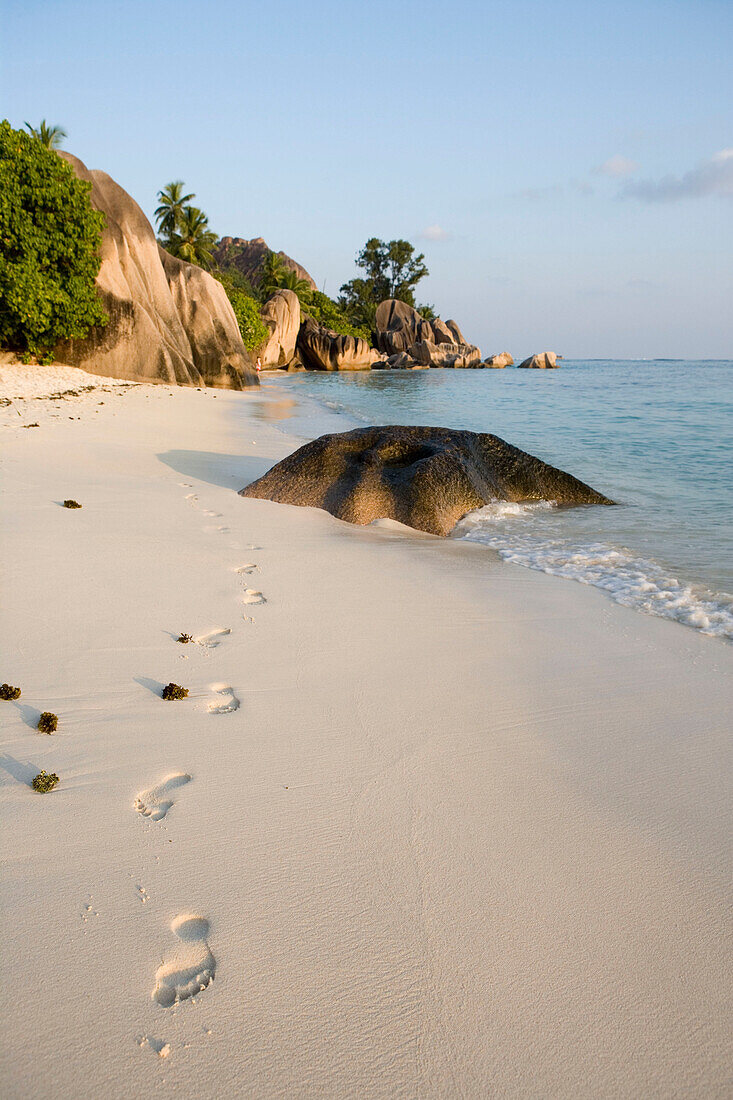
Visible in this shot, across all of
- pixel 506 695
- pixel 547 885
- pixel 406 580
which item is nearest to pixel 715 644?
pixel 506 695

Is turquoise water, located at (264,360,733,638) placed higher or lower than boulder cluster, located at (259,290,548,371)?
lower

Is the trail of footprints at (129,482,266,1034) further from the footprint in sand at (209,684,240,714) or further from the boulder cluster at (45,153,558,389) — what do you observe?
the boulder cluster at (45,153,558,389)

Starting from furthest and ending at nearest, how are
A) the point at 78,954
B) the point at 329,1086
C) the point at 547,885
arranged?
the point at 547,885, the point at 78,954, the point at 329,1086

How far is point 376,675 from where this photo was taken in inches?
116

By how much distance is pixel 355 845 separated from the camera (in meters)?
1.90

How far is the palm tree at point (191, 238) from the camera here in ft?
132

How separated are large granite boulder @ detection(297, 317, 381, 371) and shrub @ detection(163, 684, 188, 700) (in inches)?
2006

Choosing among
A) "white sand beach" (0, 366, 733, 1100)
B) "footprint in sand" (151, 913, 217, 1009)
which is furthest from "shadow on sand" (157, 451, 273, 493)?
"footprint in sand" (151, 913, 217, 1009)

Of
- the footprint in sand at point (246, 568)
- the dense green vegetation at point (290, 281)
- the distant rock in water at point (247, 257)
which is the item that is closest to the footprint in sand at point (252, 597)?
the footprint in sand at point (246, 568)

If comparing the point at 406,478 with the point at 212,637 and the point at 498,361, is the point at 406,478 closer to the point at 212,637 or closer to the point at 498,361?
the point at 212,637

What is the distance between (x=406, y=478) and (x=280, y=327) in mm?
44701

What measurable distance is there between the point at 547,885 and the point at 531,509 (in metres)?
5.45

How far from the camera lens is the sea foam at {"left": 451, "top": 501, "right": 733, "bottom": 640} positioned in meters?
4.09

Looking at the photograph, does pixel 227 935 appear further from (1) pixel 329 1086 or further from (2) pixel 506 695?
(2) pixel 506 695
